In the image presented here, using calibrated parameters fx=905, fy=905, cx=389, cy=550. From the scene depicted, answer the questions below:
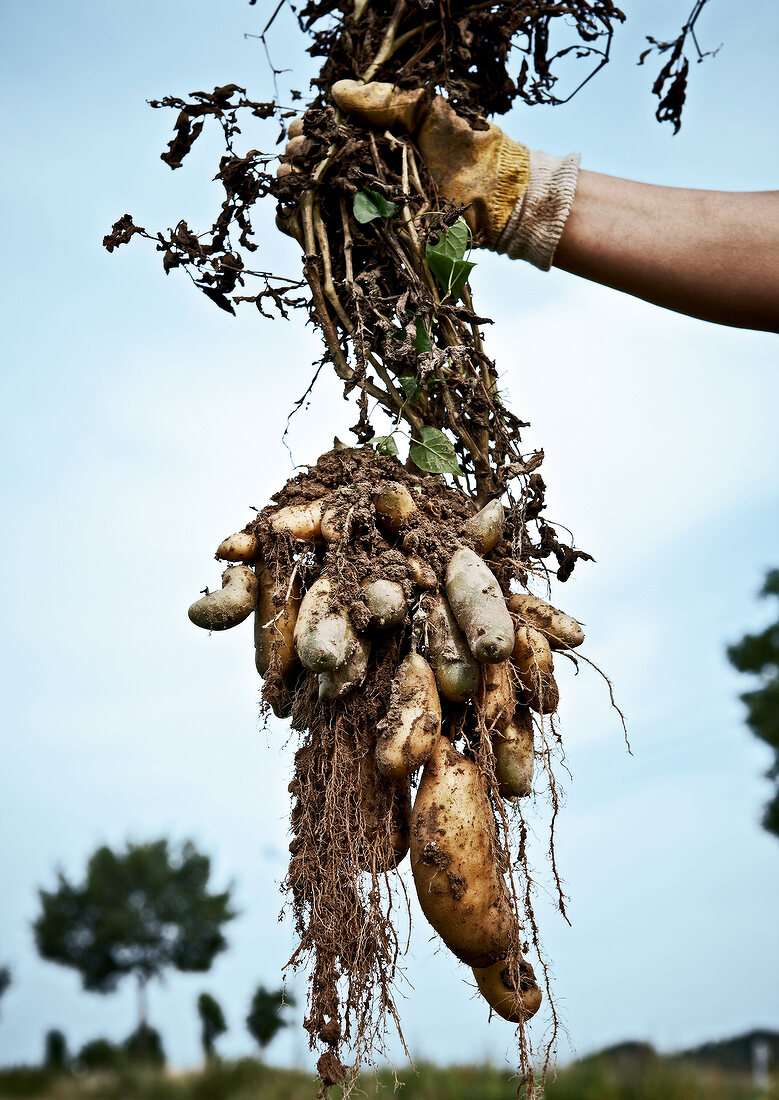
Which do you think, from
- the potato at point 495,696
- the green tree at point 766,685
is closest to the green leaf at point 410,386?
the potato at point 495,696

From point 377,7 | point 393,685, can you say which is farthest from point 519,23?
point 393,685

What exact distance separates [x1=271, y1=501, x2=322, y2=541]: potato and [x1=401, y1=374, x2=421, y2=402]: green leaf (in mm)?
224

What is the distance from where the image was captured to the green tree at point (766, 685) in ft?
22.0

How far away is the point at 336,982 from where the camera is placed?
4.02 ft

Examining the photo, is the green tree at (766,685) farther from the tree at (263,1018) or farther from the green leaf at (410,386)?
the green leaf at (410,386)

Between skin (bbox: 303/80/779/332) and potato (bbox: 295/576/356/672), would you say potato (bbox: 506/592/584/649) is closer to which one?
potato (bbox: 295/576/356/672)

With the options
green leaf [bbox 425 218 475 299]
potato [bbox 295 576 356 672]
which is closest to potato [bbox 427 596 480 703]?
potato [bbox 295 576 356 672]

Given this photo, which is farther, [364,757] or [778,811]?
[778,811]

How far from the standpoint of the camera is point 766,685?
6.98 metres

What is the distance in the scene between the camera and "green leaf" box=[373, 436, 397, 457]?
135cm

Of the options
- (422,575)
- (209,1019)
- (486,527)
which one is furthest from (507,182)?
(209,1019)

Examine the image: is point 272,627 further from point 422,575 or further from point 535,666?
point 535,666

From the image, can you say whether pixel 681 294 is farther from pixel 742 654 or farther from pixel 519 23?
pixel 742 654

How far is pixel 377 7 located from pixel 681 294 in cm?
79
